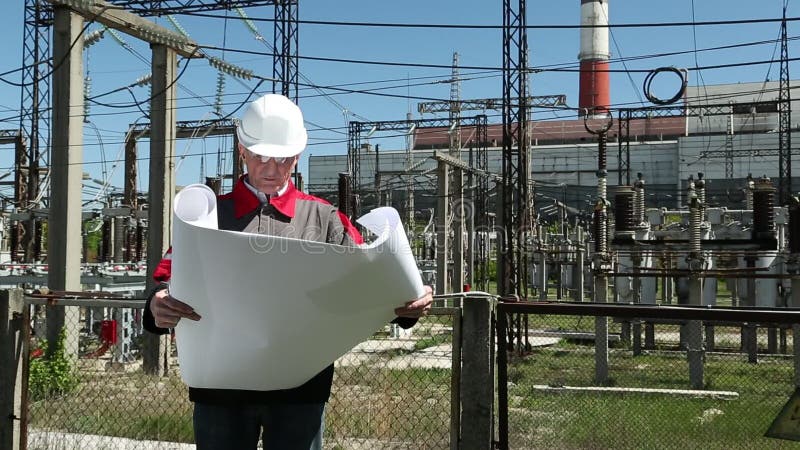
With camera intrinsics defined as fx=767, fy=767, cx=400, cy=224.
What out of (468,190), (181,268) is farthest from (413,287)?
(468,190)

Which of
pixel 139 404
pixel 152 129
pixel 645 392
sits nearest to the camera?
pixel 139 404

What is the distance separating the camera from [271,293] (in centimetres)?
201

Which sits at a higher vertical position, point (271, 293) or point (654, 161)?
point (654, 161)

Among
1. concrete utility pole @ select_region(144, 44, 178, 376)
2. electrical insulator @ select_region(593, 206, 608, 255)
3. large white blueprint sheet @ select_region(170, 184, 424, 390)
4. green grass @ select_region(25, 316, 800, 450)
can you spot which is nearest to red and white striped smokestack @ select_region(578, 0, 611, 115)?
electrical insulator @ select_region(593, 206, 608, 255)

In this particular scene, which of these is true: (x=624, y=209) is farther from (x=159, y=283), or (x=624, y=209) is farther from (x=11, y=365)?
(x=159, y=283)

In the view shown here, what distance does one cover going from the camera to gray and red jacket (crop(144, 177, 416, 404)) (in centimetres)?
233

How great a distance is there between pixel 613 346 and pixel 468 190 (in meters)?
9.45

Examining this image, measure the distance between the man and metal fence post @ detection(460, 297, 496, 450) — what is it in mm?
934

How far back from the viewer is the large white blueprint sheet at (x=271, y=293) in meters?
1.97

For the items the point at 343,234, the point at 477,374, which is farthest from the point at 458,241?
the point at 343,234

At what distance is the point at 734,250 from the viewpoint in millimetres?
12539

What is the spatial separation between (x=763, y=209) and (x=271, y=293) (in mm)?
12113

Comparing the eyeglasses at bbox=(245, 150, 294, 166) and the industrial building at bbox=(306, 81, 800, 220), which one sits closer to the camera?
the eyeglasses at bbox=(245, 150, 294, 166)

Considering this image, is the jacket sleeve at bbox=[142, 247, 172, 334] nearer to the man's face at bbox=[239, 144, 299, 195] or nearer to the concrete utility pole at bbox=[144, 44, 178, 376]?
the man's face at bbox=[239, 144, 299, 195]
